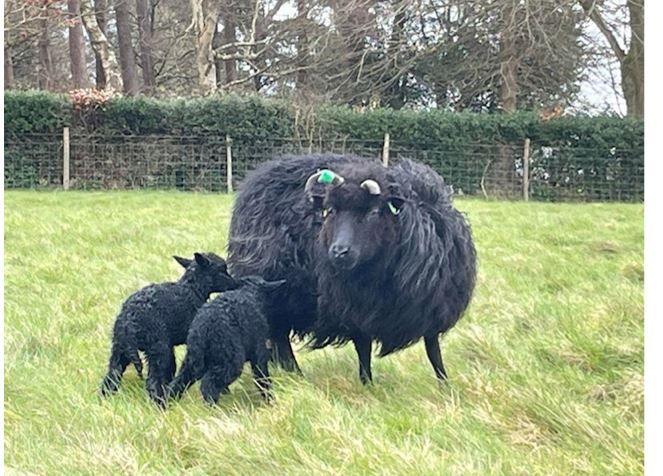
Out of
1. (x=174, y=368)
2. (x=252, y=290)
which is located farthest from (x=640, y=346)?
(x=174, y=368)

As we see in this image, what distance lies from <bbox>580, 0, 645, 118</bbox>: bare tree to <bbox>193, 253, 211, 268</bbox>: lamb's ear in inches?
305

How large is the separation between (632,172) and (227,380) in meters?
10.0

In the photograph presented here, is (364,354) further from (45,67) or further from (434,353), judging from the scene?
(45,67)

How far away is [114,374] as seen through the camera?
3342mm

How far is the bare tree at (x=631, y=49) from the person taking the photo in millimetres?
10414

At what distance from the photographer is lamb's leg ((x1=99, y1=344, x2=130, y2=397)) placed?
3320 mm

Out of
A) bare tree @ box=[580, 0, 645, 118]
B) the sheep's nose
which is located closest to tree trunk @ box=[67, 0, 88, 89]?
bare tree @ box=[580, 0, 645, 118]

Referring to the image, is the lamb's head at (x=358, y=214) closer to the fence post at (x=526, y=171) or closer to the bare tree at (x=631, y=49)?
the bare tree at (x=631, y=49)

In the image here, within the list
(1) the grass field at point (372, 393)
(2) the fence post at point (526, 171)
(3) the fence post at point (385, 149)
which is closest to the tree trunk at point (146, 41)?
(3) the fence post at point (385, 149)

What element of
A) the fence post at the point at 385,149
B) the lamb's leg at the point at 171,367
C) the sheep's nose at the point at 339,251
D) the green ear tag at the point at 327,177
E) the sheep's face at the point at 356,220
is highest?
the fence post at the point at 385,149

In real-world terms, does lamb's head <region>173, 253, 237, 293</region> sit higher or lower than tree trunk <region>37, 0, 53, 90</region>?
lower

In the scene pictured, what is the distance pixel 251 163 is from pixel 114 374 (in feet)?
35.0

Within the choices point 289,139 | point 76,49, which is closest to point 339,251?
point 289,139

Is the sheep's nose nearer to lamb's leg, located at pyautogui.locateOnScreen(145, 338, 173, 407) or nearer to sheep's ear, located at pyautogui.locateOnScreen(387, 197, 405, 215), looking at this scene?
sheep's ear, located at pyautogui.locateOnScreen(387, 197, 405, 215)
